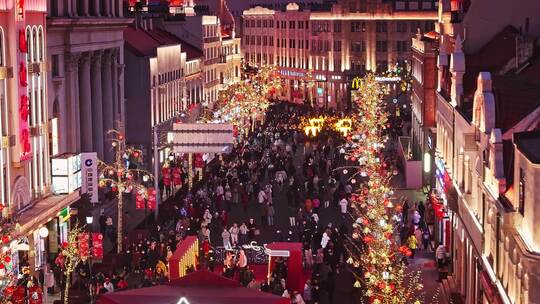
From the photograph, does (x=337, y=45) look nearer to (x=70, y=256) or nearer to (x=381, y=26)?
(x=381, y=26)

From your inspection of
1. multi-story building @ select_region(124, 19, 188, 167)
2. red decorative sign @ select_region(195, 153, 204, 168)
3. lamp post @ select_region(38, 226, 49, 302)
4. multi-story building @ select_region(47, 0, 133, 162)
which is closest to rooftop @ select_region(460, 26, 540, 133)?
lamp post @ select_region(38, 226, 49, 302)

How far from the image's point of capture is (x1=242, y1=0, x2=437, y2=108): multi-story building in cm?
13325

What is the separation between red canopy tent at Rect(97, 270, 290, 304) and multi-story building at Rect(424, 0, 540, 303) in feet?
16.9

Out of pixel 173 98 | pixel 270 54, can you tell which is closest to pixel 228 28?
pixel 270 54

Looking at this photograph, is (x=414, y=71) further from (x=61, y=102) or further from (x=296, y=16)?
(x=296, y=16)

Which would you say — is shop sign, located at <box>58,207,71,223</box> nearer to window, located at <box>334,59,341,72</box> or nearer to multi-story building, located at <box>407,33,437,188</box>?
multi-story building, located at <box>407,33,437,188</box>

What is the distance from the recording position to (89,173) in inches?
1777

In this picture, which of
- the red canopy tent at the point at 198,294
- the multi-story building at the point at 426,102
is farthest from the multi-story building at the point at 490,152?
the multi-story building at the point at 426,102

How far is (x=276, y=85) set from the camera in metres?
132

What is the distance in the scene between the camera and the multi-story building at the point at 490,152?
2512 cm

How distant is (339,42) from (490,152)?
364 ft

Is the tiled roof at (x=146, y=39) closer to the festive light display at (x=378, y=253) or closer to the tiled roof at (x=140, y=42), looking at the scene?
the tiled roof at (x=140, y=42)

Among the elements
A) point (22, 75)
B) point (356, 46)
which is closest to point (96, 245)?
point (22, 75)

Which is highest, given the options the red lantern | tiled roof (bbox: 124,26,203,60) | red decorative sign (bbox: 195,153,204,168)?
the red lantern
